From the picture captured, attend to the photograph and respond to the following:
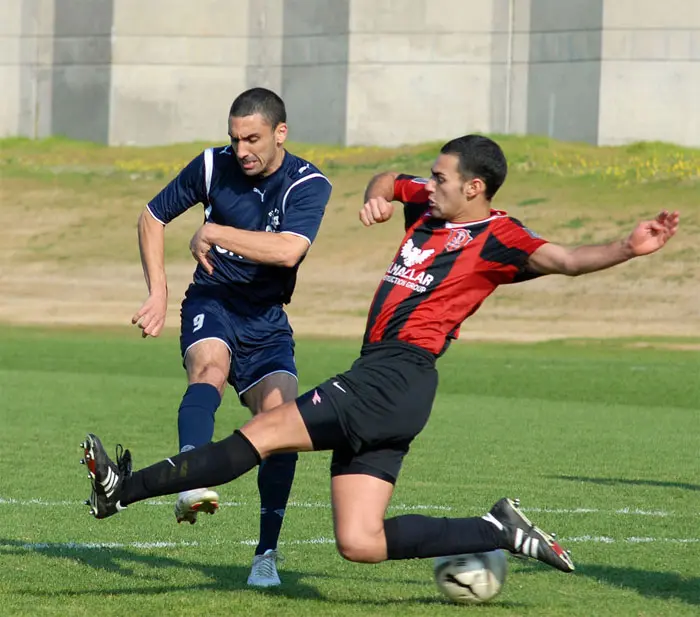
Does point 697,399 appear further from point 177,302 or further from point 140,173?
point 140,173

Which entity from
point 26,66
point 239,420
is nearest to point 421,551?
point 239,420

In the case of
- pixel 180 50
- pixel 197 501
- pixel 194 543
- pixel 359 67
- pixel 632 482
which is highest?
pixel 180 50

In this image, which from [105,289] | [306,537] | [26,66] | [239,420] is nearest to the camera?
[306,537]

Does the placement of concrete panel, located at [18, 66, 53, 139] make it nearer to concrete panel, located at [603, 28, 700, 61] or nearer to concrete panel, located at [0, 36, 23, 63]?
concrete panel, located at [0, 36, 23, 63]

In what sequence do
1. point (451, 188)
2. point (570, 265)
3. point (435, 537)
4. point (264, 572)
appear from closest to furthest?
point (570, 265)
point (435, 537)
point (451, 188)
point (264, 572)

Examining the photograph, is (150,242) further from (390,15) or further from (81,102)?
(81,102)

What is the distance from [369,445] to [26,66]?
1644 inches

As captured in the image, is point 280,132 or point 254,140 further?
point 280,132

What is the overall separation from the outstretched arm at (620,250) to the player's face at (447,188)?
1.54ft

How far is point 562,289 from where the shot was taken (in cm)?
3209

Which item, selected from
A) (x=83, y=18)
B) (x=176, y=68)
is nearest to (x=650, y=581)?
(x=176, y=68)

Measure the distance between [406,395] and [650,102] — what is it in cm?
3482

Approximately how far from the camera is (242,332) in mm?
7105

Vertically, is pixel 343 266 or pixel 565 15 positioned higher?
pixel 565 15
